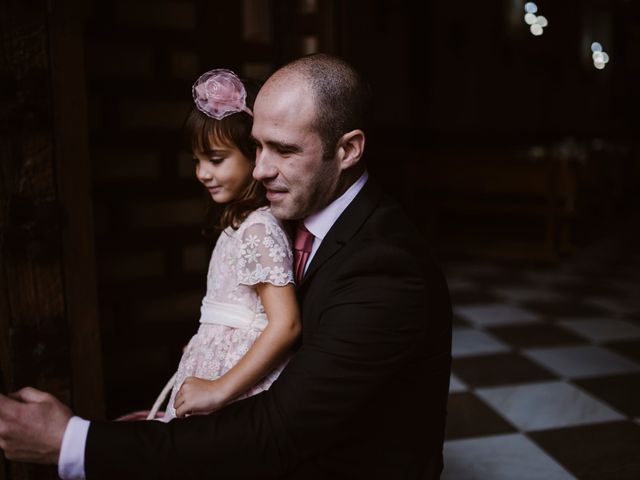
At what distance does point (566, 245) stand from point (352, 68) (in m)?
5.54

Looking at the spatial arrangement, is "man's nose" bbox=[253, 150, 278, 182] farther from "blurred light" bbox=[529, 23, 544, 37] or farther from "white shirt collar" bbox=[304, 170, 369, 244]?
"blurred light" bbox=[529, 23, 544, 37]

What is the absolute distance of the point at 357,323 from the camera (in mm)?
1007

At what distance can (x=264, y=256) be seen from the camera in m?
1.23

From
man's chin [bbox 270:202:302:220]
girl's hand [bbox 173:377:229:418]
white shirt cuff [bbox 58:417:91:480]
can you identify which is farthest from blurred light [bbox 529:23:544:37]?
white shirt cuff [bbox 58:417:91:480]

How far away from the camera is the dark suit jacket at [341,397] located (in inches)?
38.7

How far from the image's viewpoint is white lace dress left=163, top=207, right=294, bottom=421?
48.6 inches

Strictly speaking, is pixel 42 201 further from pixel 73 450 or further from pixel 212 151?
pixel 73 450

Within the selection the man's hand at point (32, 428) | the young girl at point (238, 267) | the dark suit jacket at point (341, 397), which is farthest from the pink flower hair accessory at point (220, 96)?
the man's hand at point (32, 428)

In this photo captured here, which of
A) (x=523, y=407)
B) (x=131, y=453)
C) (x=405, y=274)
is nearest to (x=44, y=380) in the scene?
(x=131, y=453)

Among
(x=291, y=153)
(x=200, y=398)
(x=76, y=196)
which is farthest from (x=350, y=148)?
(x=76, y=196)

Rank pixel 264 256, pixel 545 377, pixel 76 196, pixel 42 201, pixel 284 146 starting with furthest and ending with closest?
pixel 545 377 < pixel 76 196 < pixel 42 201 < pixel 264 256 < pixel 284 146

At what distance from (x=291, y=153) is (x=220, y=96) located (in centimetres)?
24

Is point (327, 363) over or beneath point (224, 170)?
beneath

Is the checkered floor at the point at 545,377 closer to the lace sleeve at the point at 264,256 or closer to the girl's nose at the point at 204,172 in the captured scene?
the lace sleeve at the point at 264,256
